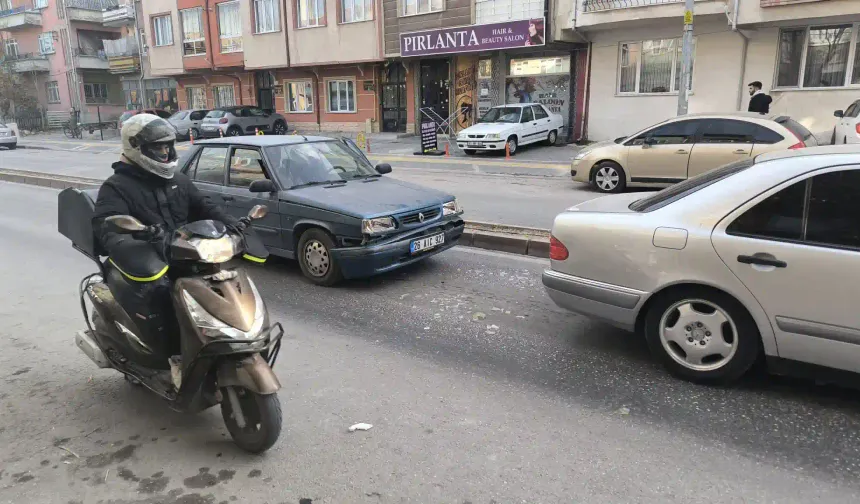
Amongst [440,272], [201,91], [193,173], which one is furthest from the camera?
[201,91]

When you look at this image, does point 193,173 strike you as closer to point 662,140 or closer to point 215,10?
point 662,140

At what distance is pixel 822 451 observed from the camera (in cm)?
328

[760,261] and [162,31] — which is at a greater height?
[162,31]

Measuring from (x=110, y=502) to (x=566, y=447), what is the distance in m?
2.34

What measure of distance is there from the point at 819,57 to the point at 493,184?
10.7m

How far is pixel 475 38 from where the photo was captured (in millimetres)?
21609

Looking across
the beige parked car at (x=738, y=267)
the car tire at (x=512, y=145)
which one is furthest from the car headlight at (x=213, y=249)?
the car tire at (x=512, y=145)

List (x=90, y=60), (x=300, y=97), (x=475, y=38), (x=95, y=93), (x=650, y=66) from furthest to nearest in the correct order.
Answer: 1. (x=95, y=93)
2. (x=90, y=60)
3. (x=300, y=97)
4. (x=475, y=38)
5. (x=650, y=66)

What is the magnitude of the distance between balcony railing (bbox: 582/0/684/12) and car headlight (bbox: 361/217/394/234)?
14.8 m

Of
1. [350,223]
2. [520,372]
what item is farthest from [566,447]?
[350,223]

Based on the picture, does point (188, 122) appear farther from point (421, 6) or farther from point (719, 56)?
point (719, 56)

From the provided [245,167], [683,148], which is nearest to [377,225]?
[245,167]

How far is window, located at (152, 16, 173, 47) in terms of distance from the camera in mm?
34219

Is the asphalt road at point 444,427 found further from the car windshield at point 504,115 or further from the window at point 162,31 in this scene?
the window at point 162,31
